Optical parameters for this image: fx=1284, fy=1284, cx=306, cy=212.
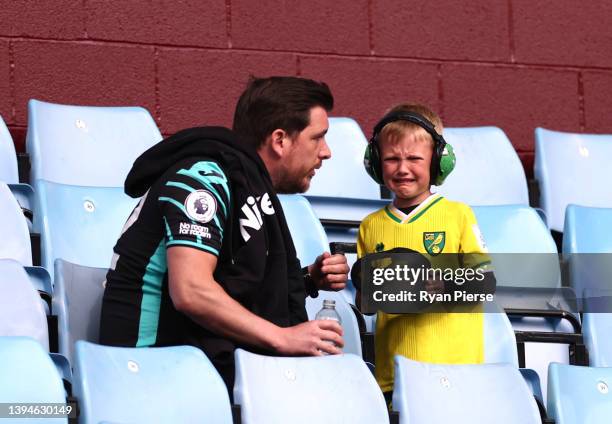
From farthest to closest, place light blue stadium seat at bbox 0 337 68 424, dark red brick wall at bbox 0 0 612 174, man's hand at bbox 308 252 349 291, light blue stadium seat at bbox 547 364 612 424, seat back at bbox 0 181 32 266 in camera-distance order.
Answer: dark red brick wall at bbox 0 0 612 174 → seat back at bbox 0 181 32 266 → man's hand at bbox 308 252 349 291 → light blue stadium seat at bbox 547 364 612 424 → light blue stadium seat at bbox 0 337 68 424

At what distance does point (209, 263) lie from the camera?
2.44 m

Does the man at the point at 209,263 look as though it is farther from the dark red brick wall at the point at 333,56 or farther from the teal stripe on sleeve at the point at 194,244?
the dark red brick wall at the point at 333,56

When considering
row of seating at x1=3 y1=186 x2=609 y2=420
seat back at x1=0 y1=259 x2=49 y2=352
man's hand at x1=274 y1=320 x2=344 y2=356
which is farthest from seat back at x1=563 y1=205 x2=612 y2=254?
seat back at x1=0 y1=259 x2=49 y2=352

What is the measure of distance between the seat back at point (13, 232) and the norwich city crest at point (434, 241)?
898 millimetres

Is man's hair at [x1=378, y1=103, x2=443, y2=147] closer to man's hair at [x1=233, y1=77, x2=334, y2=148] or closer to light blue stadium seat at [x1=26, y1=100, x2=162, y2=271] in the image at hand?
man's hair at [x1=233, y1=77, x2=334, y2=148]

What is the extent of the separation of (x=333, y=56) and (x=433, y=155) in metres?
1.44

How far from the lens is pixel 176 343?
2506 mm

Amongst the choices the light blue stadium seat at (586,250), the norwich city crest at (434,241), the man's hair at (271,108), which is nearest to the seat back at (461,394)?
the norwich city crest at (434,241)

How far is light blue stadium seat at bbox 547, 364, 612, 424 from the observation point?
2.62 metres

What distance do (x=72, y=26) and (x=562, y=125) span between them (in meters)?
1.81

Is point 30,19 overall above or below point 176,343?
above

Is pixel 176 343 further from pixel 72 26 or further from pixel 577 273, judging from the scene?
pixel 72 26

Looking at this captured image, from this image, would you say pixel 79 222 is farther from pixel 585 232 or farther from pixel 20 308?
pixel 585 232

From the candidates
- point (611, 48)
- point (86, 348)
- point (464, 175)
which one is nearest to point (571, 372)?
point (86, 348)
